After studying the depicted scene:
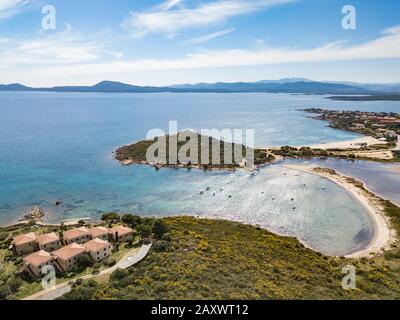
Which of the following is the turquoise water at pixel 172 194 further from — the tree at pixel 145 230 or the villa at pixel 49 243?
the villa at pixel 49 243

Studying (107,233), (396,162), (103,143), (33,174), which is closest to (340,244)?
(107,233)

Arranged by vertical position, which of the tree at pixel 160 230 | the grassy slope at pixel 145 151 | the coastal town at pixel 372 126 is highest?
the coastal town at pixel 372 126

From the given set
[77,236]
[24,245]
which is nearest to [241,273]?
[77,236]

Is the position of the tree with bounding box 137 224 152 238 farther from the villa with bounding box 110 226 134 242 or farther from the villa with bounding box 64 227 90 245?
the villa with bounding box 64 227 90 245

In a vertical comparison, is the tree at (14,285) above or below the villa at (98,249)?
below

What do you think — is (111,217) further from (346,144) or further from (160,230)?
(346,144)

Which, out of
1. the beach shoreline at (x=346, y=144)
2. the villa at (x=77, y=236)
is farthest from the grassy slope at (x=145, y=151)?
the villa at (x=77, y=236)

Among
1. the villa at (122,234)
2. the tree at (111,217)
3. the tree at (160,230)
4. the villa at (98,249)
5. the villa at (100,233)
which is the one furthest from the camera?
the tree at (111,217)
